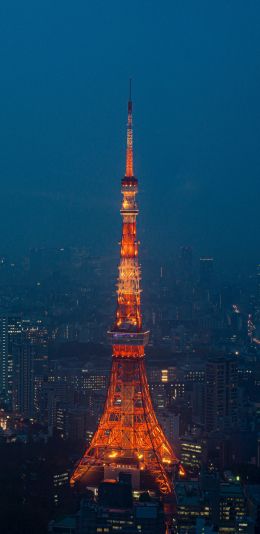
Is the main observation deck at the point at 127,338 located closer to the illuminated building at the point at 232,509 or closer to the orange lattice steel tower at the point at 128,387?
the orange lattice steel tower at the point at 128,387

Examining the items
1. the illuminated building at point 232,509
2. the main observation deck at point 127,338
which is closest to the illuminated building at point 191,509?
the illuminated building at point 232,509

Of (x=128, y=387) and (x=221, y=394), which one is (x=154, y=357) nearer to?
(x=221, y=394)

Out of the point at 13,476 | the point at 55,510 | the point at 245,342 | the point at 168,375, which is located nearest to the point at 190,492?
the point at 55,510

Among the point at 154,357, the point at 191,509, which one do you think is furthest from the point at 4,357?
the point at 191,509

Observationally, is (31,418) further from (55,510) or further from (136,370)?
(55,510)

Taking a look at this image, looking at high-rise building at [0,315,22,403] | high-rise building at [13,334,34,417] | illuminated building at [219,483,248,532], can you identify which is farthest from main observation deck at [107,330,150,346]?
high-rise building at [0,315,22,403]

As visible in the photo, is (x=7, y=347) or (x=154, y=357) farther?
(x=7, y=347)
